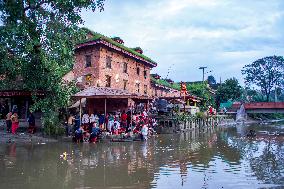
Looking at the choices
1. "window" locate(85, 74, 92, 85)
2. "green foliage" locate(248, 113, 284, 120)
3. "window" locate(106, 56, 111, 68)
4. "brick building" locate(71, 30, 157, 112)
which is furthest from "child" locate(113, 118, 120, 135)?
"green foliage" locate(248, 113, 284, 120)

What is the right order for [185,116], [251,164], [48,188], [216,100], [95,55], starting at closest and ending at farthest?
[48,188]
[251,164]
[95,55]
[185,116]
[216,100]

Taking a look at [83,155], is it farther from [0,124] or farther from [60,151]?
[0,124]

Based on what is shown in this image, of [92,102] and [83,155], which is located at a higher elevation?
[92,102]

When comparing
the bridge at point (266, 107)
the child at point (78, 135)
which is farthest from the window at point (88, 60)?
the bridge at point (266, 107)

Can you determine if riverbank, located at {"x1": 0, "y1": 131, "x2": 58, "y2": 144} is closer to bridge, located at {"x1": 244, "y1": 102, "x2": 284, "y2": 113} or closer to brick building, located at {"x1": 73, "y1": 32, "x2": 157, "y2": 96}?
brick building, located at {"x1": 73, "y1": 32, "x2": 157, "y2": 96}

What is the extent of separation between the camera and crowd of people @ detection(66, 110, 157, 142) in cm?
2277

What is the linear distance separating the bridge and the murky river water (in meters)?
55.7

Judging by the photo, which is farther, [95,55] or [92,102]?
[95,55]

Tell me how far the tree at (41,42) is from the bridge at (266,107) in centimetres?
6015

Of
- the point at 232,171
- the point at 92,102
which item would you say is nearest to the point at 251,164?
the point at 232,171

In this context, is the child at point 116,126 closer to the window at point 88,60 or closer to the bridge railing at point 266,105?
the window at point 88,60

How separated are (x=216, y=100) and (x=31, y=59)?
205 feet

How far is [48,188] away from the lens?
973 centimetres

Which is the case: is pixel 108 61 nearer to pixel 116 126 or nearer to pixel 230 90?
pixel 116 126
